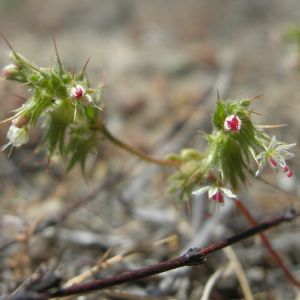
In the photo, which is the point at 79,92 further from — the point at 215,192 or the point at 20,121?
the point at 215,192

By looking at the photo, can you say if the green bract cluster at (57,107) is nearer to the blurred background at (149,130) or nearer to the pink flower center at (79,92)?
the pink flower center at (79,92)

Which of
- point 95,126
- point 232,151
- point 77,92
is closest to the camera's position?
point 77,92

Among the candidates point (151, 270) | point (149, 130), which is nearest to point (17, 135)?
point (151, 270)

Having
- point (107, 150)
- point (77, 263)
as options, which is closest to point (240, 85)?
point (107, 150)

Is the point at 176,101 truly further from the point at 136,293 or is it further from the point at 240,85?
the point at 136,293

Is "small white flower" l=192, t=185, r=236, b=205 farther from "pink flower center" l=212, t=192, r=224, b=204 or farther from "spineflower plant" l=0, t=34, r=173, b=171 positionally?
"spineflower plant" l=0, t=34, r=173, b=171

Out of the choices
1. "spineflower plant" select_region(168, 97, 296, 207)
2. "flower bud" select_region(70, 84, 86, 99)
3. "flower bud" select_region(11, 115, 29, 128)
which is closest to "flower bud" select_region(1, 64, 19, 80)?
"flower bud" select_region(11, 115, 29, 128)
